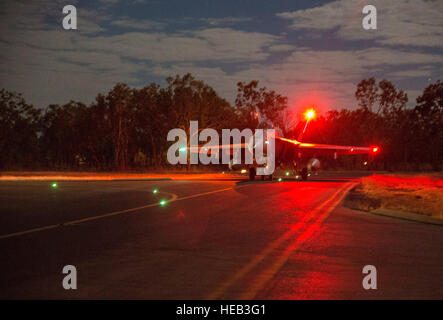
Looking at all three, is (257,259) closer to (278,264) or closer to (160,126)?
(278,264)

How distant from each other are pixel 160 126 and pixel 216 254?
52.0 m

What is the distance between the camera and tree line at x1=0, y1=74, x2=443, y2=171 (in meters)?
55.4

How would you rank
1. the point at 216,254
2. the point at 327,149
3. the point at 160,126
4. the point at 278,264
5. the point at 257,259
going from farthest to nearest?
the point at 160,126 < the point at 327,149 < the point at 216,254 < the point at 257,259 < the point at 278,264

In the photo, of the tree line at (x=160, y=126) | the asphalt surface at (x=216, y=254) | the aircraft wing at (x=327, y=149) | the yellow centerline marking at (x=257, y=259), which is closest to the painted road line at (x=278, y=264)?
the asphalt surface at (x=216, y=254)

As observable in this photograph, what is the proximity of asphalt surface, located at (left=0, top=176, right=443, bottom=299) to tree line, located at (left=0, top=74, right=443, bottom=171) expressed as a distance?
42.1 metres

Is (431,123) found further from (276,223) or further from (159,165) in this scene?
(276,223)

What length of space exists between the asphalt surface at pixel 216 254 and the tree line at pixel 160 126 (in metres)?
42.1

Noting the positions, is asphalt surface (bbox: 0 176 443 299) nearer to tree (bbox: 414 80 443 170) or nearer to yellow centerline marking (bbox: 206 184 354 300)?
yellow centerline marking (bbox: 206 184 354 300)

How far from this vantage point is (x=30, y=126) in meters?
68.9

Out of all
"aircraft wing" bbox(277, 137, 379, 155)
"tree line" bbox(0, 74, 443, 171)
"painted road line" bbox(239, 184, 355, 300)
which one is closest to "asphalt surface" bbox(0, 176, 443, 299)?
"painted road line" bbox(239, 184, 355, 300)

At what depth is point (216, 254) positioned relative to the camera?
296 inches

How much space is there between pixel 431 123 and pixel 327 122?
24556mm

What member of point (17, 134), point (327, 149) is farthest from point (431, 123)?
point (17, 134)

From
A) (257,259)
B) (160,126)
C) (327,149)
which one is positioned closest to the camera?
(257,259)
